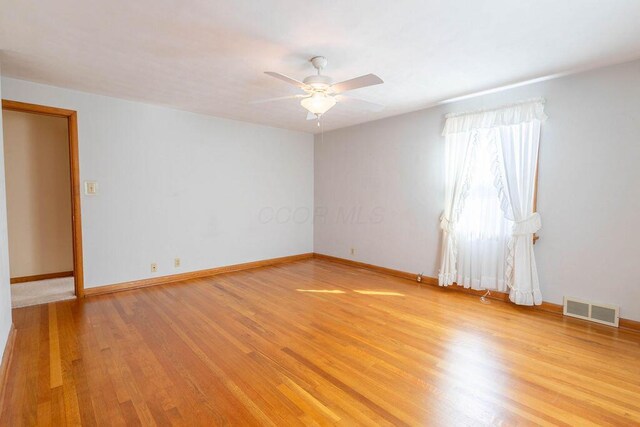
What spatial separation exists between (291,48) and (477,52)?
59.4 inches

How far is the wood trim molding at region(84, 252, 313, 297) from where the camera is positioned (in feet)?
12.4

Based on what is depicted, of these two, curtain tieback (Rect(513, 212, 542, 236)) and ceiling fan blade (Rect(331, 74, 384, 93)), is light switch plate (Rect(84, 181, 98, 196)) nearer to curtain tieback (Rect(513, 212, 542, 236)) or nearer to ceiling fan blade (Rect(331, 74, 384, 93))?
ceiling fan blade (Rect(331, 74, 384, 93))

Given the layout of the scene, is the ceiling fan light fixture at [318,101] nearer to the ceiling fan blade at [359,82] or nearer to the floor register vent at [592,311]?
the ceiling fan blade at [359,82]

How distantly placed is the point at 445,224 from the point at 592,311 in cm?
164

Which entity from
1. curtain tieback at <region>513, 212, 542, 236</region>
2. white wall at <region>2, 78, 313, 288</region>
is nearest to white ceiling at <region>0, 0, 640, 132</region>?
white wall at <region>2, 78, 313, 288</region>

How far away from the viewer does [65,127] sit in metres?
4.54

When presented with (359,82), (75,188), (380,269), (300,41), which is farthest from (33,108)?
(380,269)

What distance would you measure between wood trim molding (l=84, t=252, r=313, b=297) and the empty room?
3cm

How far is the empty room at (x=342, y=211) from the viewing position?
1917 millimetres

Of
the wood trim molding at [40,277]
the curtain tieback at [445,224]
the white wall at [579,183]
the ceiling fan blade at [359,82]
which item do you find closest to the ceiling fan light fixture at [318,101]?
the ceiling fan blade at [359,82]

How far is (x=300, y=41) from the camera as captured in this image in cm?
231

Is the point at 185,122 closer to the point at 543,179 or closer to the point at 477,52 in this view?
the point at 477,52

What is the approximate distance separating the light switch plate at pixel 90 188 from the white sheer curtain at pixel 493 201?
4331mm

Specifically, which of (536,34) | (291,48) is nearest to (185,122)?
(291,48)
